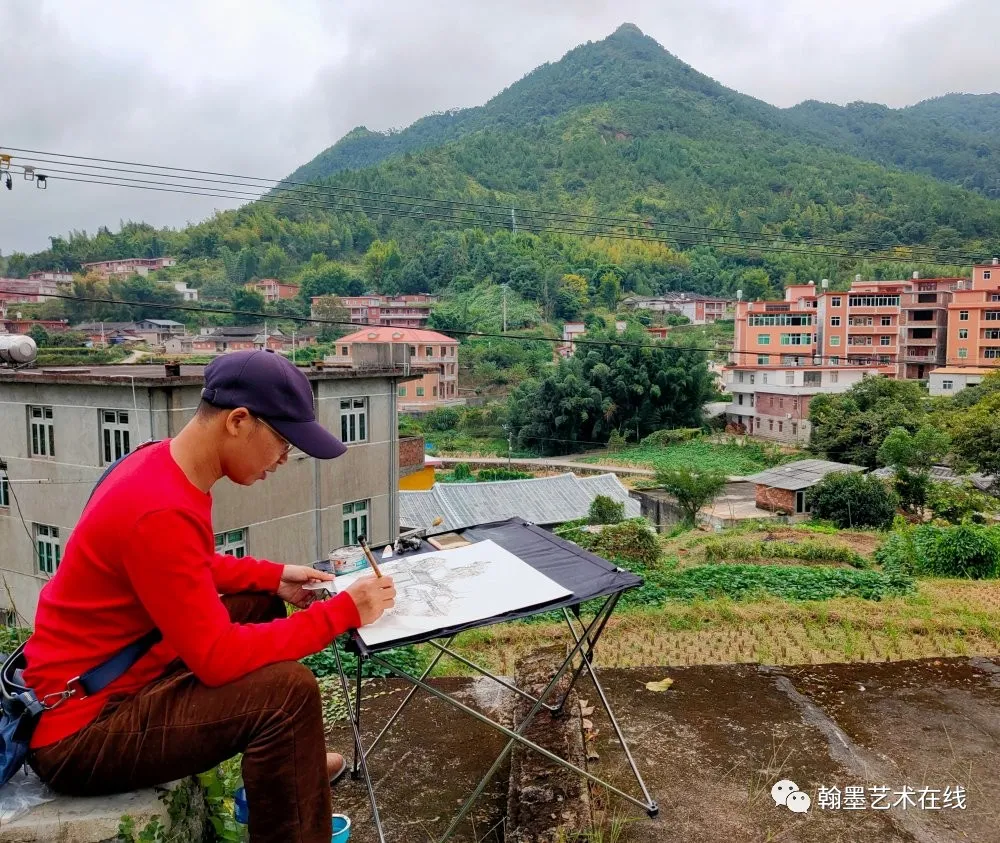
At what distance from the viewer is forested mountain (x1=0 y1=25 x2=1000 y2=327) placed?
6303 cm

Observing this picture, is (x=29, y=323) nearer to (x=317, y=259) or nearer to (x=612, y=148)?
(x=317, y=259)

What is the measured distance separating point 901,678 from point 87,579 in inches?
148

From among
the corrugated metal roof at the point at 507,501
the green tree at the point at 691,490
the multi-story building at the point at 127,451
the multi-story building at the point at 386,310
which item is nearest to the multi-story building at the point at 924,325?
the green tree at the point at 691,490

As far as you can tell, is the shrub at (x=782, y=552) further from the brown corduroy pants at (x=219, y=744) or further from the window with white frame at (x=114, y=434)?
the brown corduroy pants at (x=219, y=744)

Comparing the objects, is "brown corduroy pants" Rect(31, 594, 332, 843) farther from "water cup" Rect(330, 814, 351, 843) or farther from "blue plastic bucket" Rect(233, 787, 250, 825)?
"water cup" Rect(330, 814, 351, 843)

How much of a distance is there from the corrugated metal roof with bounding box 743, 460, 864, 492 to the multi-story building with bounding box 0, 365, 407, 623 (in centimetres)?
1289

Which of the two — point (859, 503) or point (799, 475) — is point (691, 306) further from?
point (859, 503)

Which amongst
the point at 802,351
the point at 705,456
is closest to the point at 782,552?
the point at 705,456

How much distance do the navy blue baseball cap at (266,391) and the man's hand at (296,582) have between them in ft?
1.88

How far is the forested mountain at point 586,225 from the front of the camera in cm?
6303

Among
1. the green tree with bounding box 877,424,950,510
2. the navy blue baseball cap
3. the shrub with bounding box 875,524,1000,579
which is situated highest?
the navy blue baseball cap

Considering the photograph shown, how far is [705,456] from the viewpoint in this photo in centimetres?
3259

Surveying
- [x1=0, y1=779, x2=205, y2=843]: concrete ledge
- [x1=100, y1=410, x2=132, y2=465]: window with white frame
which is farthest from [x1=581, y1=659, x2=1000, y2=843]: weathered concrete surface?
[x1=100, y1=410, x2=132, y2=465]: window with white frame

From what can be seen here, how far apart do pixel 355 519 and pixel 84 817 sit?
1248 cm
